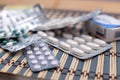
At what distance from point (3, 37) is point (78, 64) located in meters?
0.22

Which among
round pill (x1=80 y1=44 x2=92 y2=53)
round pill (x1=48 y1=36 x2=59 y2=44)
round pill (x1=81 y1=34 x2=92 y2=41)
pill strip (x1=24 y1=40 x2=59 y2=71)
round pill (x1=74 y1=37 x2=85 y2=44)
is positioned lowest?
round pill (x1=81 y1=34 x2=92 y2=41)

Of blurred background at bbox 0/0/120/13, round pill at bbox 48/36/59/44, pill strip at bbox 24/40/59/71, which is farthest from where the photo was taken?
blurred background at bbox 0/0/120/13

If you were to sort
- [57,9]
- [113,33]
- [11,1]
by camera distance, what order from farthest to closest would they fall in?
[11,1]
[57,9]
[113,33]

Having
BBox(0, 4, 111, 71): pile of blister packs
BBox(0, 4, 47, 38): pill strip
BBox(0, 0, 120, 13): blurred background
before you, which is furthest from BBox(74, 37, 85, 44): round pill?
BBox(0, 0, 120, 13): blurred background

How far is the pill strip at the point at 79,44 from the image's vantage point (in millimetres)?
508

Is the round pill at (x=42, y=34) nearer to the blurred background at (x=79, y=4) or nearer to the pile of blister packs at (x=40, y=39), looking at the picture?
the pile of blister packs at (x=40, y=39)

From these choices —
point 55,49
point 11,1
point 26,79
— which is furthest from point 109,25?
point 11,1

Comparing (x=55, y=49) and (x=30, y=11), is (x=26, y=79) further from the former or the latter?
(x=30, y=11)

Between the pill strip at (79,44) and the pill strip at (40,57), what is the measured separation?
3cm

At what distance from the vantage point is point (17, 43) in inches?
21.8

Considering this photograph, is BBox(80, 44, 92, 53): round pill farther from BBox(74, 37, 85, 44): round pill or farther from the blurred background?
the blurred background

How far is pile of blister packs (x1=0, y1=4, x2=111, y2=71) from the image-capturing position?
0.50m

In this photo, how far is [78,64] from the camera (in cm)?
48

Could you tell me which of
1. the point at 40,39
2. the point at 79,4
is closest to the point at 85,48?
the point at 40,39
